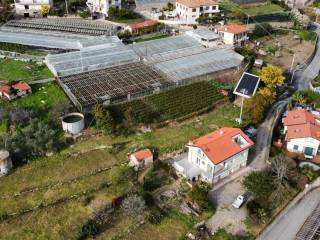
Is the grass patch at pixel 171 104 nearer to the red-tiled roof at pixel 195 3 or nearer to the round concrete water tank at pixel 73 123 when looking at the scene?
the round concrete water tank at pixel 73 123

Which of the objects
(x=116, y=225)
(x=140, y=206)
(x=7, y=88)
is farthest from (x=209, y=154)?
(x=7, y=88)

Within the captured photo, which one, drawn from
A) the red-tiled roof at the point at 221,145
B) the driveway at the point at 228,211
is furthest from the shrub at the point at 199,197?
the red-tiled roof at the point at 221,145

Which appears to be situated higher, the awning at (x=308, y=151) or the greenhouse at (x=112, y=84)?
the greenhouse at (x=112, y=84)

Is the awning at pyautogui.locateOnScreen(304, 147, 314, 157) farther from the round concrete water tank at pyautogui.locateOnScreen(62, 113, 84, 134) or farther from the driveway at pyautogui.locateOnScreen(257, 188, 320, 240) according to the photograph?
the round concrete water tank at pyautogui.locateOnScreen(62, 113, 84, 134)

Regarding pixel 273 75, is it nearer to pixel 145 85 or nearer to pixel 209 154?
pixel 145 85

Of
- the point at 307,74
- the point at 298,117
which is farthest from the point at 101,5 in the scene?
the point at 298,117

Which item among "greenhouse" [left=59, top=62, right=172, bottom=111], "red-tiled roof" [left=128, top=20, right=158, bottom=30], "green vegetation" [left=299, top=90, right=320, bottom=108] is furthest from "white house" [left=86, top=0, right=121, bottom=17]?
"green vegetation" [left=299, top=90, right=320, bottom=108]
